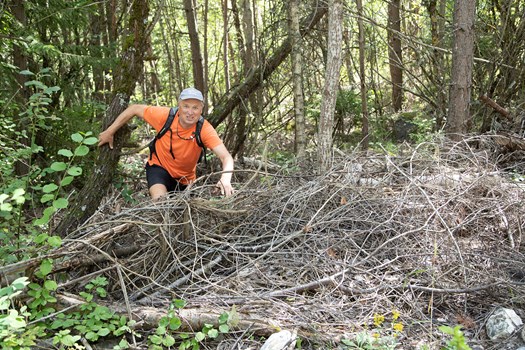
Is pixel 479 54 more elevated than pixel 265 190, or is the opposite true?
pixel 479 54

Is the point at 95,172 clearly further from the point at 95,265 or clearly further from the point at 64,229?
the point at 95,265

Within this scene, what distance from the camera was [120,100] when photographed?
196 inches

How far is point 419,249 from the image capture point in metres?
4.06

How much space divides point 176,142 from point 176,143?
0.04ft

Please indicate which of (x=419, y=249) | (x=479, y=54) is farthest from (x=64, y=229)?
(x=479, y=54)

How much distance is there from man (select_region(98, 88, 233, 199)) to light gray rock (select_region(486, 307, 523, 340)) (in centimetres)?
262

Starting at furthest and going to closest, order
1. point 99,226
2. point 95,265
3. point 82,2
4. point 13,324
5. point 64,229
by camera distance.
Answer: point 82,2
point 64,229
point 99,226
point 95,265
point 13,324

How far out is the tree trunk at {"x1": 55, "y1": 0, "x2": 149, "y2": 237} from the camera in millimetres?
4949

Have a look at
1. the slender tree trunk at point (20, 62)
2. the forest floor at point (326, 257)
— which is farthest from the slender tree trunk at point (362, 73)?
the slender tree trunk at point (20, 62)

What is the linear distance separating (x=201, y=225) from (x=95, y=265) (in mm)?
980

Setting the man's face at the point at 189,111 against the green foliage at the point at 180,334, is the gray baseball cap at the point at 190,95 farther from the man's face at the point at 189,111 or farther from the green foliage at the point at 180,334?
the green foliage at the point at 180,334

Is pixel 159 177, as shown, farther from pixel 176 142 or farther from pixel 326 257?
pixel 326 257

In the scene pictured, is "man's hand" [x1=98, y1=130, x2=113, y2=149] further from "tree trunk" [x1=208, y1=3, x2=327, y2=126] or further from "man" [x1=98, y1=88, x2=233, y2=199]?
"tree trunk" [x1=208, y1=3, x2=327, y2=126]

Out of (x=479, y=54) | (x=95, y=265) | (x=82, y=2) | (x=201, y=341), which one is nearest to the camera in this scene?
(x=201, y=341)
